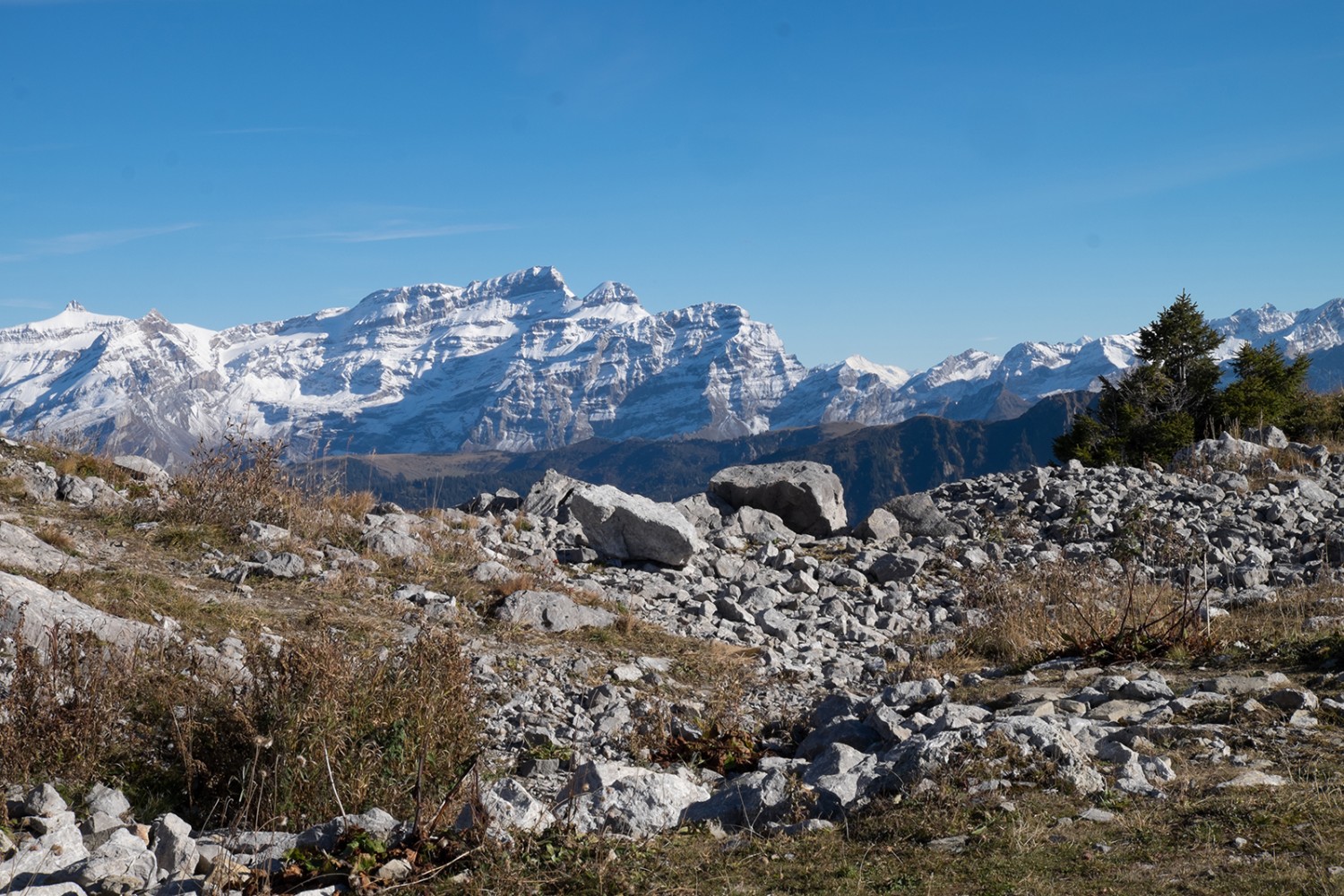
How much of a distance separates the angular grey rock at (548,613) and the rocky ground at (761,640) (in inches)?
1.4

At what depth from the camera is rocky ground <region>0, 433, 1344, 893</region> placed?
4977mm

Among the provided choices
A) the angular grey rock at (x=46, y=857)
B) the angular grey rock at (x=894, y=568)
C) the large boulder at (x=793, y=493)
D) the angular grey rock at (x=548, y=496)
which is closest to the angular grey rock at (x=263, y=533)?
the angular grey rock at (x=548, y=496)

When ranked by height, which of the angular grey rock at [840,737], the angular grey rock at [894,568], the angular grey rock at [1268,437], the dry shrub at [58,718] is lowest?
the angular grey rock at [840,737]

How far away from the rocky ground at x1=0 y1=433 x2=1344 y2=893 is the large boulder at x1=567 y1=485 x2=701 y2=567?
0.17 feet

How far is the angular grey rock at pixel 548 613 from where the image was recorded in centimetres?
1088

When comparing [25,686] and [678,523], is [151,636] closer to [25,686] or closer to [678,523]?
[25,686]

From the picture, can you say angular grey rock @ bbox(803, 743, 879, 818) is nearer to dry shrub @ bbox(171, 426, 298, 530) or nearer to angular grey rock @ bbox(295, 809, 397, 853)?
angular grey rock @ bbox(295, 809, 397, 853)

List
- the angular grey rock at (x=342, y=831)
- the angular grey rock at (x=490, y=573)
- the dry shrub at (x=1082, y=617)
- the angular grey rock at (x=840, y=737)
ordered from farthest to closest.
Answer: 1. the angular grey rock at (x=490, y=573)
2. the dry shrub at (x=1082, y=617)
3. the angular grey rock at (x=840, y=737)
4. the angular grey rock at (x=342, y=831)

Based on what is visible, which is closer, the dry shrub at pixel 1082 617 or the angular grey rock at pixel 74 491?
the dry shrub at pixel 1082 617

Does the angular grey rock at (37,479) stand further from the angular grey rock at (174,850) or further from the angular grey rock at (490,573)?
the angular grey rock at (174,850)

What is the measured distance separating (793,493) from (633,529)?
5.74 m

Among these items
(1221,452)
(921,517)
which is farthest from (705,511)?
(1221,452)

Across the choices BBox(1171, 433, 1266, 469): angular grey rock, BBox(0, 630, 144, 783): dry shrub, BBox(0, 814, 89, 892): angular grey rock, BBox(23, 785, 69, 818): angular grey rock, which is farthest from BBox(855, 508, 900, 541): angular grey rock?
BBox(0, 814, 89, 892): angular grey rock

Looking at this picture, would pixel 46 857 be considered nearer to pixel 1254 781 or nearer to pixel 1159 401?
pixel 1254 781
